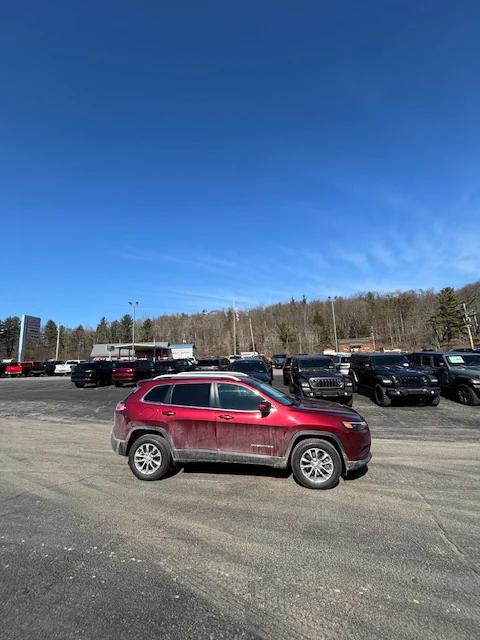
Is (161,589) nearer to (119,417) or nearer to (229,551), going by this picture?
(229,551)

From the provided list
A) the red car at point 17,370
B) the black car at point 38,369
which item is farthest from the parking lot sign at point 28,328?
the red car at point 17,370

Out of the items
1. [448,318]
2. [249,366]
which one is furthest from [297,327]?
[249,366]

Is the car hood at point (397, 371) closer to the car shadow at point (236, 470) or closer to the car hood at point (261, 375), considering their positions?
the car hood at point (261, 375)

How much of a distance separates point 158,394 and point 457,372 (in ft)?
44.0

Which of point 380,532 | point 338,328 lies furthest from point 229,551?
point 338,328

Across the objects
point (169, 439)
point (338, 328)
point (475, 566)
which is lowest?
point (475, 566)

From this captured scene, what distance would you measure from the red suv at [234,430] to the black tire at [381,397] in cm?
865

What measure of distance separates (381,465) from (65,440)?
7.75 m

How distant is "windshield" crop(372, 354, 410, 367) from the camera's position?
54.7 feet

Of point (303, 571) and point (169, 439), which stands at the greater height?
point (169, 439)

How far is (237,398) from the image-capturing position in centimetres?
684

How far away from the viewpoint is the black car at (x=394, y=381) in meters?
14.7

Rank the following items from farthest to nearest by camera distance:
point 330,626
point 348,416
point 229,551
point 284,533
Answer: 1. point 348,416
2. point 284,533
3. point 229,551
4. point 330,626

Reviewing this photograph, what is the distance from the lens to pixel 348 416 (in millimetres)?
6652
